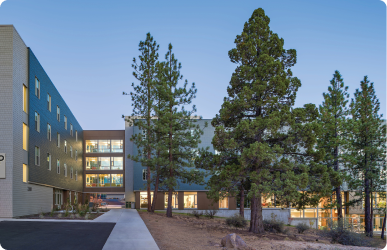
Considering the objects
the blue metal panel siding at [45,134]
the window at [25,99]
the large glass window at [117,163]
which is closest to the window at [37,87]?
the blue metal panel siding at [45,134]

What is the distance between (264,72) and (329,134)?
954 centimetres

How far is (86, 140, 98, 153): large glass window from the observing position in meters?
45.8

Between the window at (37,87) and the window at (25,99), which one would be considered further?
the window at (37,87)

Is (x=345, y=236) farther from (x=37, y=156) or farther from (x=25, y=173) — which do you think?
(x=37, y=156)

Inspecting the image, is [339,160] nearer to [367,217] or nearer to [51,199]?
[367,217]

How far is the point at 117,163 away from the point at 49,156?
19.6m

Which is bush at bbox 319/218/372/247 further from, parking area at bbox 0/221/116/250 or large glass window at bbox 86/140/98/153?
large glass window at bbox 86/140/98/153

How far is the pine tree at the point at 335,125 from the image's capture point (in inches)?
847

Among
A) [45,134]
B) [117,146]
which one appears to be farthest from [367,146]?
[117,146]

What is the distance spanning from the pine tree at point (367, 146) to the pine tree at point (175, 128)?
10.7m

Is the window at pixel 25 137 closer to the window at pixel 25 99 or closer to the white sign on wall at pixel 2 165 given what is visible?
the window at pixel 25 99

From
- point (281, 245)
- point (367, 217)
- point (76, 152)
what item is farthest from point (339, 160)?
point (76, 152)

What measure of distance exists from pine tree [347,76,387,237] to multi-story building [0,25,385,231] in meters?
2.36

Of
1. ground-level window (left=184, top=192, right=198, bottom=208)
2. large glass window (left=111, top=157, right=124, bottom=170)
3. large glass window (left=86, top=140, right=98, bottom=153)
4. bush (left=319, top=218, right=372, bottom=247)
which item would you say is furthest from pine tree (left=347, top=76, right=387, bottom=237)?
large glass window (left=86, top=140, right=98, bottom=153)
